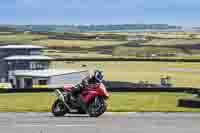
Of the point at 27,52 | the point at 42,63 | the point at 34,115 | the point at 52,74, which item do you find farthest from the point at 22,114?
the point at 27,52

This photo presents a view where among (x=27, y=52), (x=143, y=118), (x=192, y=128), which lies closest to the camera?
(x=192, y=128)

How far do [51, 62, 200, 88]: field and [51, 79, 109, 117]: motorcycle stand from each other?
44.7 m

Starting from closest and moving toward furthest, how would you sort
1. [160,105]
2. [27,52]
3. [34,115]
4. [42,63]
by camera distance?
[34,115] < [160,105] < [42,63] < [27,52]

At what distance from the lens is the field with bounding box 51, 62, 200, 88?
7131 cm

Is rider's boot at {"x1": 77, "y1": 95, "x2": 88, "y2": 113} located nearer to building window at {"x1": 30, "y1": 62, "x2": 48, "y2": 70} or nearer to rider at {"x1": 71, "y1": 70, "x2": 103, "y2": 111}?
rider at {"x1": 71, "y1": 70, "x2": 103, "y2": 111}

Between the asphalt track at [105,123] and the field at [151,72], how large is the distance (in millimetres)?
44155

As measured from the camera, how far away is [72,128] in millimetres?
15039

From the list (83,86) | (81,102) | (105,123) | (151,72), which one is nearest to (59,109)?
(81,102)

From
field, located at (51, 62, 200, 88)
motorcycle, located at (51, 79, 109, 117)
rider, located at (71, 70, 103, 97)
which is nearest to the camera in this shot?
rider, located at (71, 70, 103, 97)

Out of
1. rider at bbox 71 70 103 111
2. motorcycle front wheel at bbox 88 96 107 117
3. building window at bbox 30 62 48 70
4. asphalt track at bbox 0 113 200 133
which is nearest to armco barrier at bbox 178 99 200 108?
asphalt track at bbox 0 113 200 133

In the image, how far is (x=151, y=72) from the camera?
273 feet

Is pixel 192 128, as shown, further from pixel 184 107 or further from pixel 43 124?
pixel 184 107

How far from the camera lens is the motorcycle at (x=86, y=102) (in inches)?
711

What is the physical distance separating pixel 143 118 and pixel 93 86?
79.6 inches
